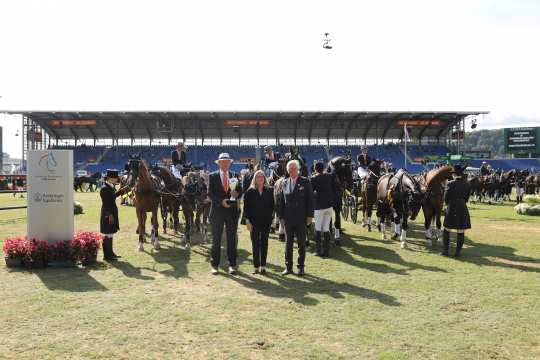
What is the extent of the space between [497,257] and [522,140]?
62086 millimetres

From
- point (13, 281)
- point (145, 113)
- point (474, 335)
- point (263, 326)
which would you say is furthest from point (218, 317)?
point (145, 113)

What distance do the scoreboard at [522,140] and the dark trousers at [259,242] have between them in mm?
65790

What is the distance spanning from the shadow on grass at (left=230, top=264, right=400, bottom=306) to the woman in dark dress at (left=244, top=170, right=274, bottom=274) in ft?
1.86

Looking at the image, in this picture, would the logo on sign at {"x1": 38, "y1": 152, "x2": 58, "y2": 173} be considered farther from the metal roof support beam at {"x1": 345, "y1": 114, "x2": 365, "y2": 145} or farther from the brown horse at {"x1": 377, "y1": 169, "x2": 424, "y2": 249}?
the metal roof support beam at {"x1": 345, "y1": 114, "x2": 365, "y2": 145}

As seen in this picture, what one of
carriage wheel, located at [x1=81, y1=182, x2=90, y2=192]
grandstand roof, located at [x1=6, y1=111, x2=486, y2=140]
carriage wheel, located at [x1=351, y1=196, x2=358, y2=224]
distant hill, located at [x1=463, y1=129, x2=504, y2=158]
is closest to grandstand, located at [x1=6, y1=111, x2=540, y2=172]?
grandstand roof, located at [x1=6, y1=111, x2=486, y2=140]

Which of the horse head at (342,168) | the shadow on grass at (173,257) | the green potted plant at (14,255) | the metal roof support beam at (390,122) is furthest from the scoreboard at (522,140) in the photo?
the green potted plant at (14,255)

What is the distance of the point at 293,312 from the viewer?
6.15m

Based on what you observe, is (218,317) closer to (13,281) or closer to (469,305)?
(469,305)

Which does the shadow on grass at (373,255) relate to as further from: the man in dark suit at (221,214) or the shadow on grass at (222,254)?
the man in dark suit at (221,214)

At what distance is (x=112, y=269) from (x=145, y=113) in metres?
50.5

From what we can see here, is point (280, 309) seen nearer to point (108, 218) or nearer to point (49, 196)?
point (108, 218)

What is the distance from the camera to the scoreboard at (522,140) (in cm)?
6188

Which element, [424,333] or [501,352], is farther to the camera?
[424,333]

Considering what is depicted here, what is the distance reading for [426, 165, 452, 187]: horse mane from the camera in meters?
11.1
